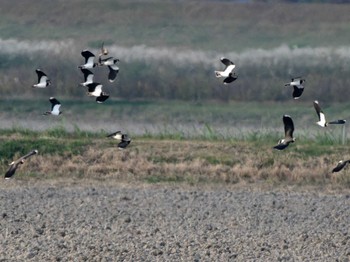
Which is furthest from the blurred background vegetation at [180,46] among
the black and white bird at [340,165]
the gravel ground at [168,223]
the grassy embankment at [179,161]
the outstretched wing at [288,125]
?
the outstretched wing at [288,125]

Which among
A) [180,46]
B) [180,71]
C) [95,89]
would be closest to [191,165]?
[95,89]

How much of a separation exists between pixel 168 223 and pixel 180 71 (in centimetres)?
1057

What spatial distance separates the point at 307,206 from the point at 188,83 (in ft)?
29.3

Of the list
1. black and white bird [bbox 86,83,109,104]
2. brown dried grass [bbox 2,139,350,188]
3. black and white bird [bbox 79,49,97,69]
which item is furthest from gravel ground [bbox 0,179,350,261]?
black and white bird [bbox 79,49,97,69]

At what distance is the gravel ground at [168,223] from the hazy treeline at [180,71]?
738cm

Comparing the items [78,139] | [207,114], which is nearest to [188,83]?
[207,114]

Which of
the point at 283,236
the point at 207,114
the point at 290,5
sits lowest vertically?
the point at 283,236

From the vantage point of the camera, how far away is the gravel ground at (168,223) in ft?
48.3

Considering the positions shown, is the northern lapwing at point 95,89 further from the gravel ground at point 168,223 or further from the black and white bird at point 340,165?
the black and white bird at point 340,165

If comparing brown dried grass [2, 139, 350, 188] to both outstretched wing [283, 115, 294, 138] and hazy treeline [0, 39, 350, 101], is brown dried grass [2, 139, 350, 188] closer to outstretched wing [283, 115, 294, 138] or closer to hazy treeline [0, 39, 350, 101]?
outstretched wing [283, 115, 294, 138]

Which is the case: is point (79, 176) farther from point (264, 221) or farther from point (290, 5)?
point (290, 5)

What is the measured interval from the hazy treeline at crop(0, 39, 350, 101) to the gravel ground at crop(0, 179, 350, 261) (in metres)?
7.38

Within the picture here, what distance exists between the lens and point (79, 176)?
1888cm

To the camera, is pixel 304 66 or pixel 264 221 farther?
pixel 304 66
